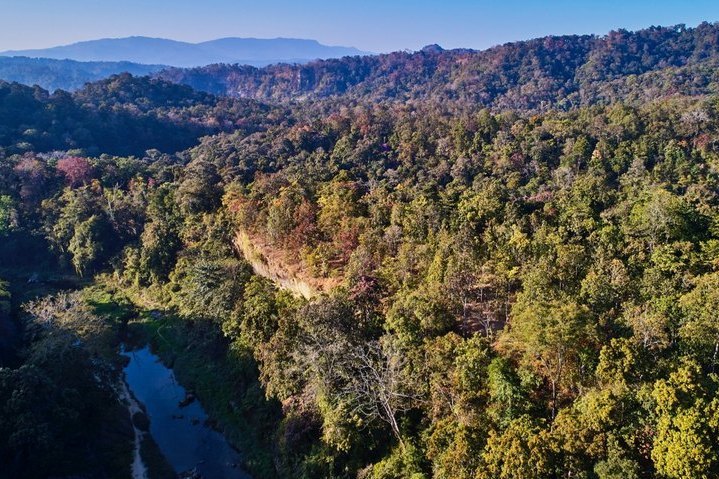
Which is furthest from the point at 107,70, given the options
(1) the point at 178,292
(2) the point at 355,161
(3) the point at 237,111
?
(1) the point at 178,292

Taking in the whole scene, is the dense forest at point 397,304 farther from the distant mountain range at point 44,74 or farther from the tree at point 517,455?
the distant mountain range at point 44,74

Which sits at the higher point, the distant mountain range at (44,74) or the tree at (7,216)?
the distant mountain range at (44,74)

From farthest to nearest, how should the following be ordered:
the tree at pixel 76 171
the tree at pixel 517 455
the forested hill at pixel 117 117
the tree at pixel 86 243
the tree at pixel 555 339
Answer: the forested hill at pixel 117 117
the tree at pixel 76 171
the tree at pixel 86 243
the tree at pixel 555 339
the tree at pixel 517 455

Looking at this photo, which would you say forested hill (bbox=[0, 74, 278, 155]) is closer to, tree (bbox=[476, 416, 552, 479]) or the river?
the river

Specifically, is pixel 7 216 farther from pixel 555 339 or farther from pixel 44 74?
pixel 44 74

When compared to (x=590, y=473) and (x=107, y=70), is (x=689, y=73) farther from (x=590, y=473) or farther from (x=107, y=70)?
(x=107, y=70)

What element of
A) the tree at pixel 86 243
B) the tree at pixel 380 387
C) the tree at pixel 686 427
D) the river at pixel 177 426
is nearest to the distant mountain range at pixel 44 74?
the tree at pixel 86 243
